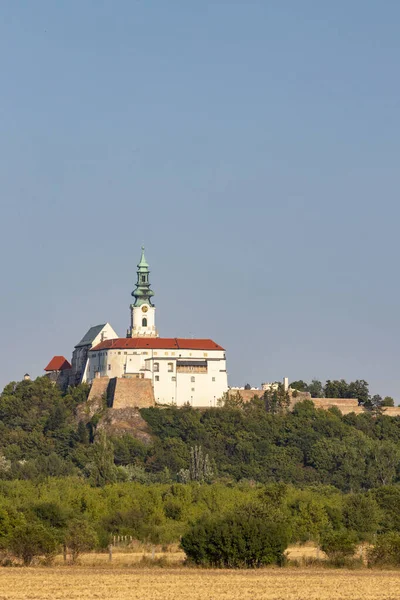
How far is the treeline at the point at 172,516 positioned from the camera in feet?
165

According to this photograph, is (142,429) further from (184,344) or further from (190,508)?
(190,508)

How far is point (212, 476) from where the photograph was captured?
112375 millimetres

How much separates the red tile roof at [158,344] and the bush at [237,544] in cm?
7689

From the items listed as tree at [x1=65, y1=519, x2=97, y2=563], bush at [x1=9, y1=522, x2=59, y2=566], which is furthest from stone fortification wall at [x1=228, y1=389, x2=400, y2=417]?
bush at [x1=9, y1=522, x2=59, y2=566]

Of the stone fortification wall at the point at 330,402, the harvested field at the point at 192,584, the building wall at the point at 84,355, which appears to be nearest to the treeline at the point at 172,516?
the harvested field at the point at 192,584

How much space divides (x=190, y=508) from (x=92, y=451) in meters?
43.3

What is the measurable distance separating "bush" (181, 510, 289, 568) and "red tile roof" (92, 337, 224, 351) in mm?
76890

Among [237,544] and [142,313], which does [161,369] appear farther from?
[237,544]

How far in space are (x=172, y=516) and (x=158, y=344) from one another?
53.9 m

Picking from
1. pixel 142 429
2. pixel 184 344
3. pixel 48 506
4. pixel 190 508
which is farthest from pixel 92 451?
pixel 48 506

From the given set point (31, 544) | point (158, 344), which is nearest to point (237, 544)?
point (31, 544)

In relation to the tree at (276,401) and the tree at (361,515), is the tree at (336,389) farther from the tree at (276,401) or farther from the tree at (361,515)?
the tree at (361,515)

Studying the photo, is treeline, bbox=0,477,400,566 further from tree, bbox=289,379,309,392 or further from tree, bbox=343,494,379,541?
tree, bbox=289,379,309,392

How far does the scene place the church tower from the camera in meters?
132
